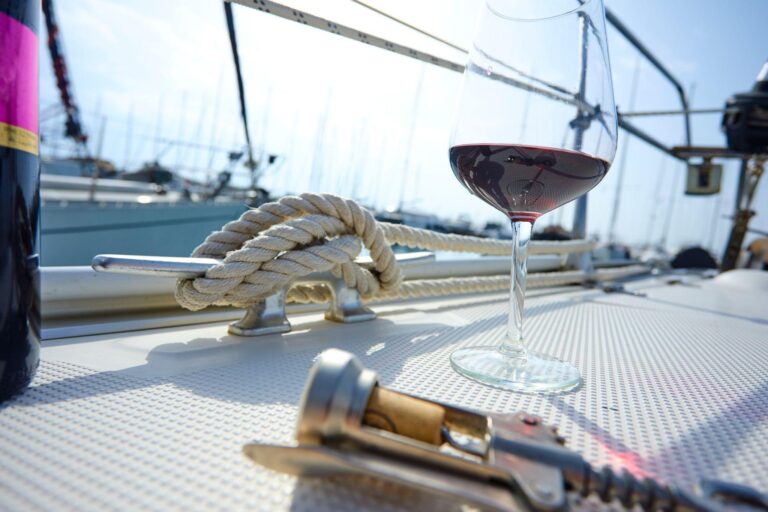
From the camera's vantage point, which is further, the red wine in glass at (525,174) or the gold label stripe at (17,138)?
the red wine in glass at (525,174)

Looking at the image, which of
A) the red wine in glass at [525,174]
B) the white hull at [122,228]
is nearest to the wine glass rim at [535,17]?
the red wine in glass at [525,174]

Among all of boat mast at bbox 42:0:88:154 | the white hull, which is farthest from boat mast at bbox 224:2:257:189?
boat mast at bbox 42:0:88:154

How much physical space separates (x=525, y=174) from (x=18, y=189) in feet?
1.64

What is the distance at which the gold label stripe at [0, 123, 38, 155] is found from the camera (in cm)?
37

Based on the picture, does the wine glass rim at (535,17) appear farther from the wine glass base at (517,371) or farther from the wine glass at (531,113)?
the wine glass base at (517,371)

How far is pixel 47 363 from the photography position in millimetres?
517

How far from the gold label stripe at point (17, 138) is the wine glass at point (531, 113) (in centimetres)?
44

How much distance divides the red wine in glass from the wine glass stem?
0.14 ft

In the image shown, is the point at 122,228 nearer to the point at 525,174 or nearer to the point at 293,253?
the point at 293,253

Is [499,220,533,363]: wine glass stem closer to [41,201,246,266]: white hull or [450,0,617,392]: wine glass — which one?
[450,0,617,392]: wine glass

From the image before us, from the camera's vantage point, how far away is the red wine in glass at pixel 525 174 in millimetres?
559

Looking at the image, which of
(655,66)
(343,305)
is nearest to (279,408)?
(343,305)

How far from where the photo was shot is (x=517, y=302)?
1.93 feet

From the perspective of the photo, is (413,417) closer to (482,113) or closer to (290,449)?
(290,449)
